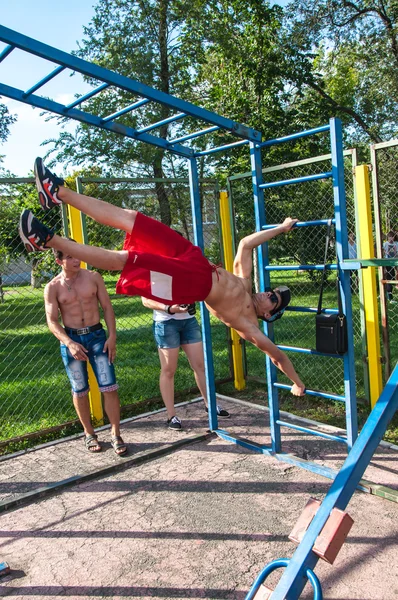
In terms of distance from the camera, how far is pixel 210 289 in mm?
3602

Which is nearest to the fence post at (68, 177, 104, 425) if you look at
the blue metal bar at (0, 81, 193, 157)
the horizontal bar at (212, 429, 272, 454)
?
the blue metal bar at (0, 81, 193, 157)

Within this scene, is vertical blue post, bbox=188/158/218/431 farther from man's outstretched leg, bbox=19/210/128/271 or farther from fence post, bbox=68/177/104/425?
man's outstretched leg, bbox=19/210/128/271

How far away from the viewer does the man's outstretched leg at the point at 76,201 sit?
126 inches

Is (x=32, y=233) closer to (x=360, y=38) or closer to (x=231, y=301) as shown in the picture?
(x=231, y=301)

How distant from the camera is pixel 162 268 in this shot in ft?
10.8

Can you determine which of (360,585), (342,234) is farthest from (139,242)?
(360,585)

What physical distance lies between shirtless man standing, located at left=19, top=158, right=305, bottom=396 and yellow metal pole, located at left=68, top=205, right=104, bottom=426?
168 cm

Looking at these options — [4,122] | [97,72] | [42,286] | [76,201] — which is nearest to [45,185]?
[76,201]

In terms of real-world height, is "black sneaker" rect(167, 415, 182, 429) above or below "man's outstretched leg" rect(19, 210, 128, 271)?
A: below

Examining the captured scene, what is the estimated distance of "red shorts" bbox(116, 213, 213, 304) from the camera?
3.27 metres

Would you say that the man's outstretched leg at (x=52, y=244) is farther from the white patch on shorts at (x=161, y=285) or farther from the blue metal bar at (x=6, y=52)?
the blue metal bar at (x=6, y=52)

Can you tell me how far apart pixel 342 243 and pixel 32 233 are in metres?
2.09

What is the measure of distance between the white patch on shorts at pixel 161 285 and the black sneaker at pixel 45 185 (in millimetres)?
797

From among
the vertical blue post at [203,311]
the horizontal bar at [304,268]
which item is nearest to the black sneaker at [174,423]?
the vertical blue post at [203,311]
